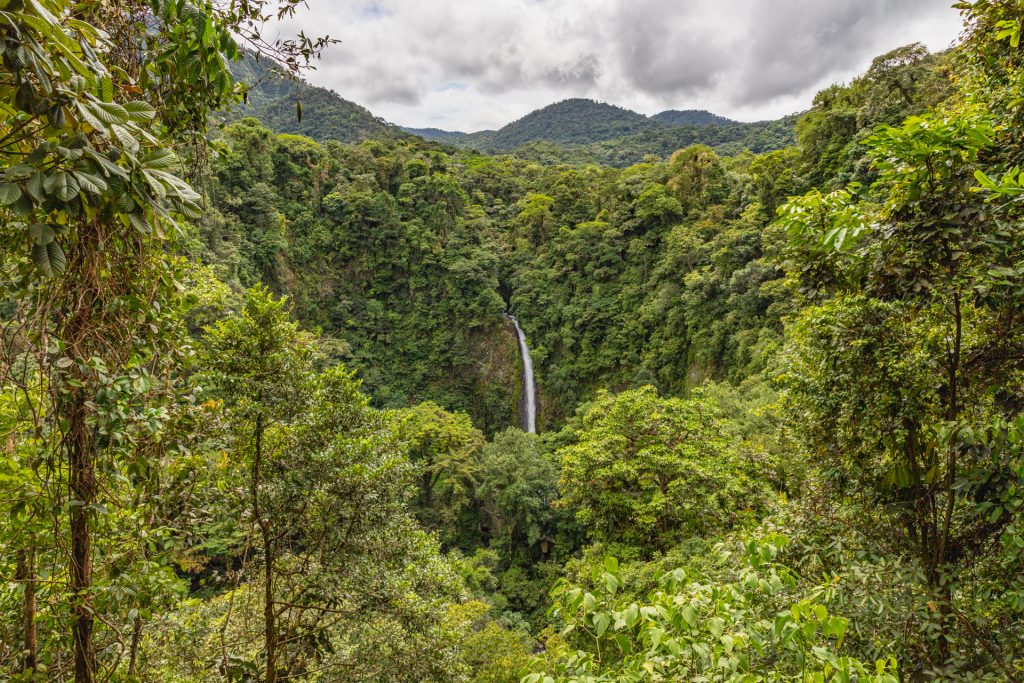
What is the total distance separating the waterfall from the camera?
81.1 ft

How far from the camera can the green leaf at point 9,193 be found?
0.90 metres

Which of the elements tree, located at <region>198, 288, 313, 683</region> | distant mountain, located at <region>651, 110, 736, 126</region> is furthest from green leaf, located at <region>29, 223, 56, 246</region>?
distant mountain, located at <region>651, 110, 736, 126</region>

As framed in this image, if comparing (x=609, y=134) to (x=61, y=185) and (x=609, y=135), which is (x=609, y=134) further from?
(x=61, y=185)

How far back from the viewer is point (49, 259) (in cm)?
105

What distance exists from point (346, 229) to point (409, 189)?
4580 mm

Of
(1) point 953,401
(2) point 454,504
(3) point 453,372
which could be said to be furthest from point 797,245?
(3) point 453,372

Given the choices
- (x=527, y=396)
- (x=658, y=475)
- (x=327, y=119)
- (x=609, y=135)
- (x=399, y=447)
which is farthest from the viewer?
(x=609, y=135)

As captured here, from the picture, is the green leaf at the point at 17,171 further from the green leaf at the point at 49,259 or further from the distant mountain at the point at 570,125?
the distant mountain at the point at 570,125

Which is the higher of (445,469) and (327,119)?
(327,119)

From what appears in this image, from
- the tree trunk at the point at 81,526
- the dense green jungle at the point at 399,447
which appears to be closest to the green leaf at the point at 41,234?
the dense green jungle at the point at 399,447

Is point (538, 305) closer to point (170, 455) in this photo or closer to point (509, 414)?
point (509, 414)

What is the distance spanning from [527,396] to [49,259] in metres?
24.3

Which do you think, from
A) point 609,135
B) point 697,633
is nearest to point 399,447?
point 697,633

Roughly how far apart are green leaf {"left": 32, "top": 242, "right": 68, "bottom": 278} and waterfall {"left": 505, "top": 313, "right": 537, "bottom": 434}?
23.8 m
